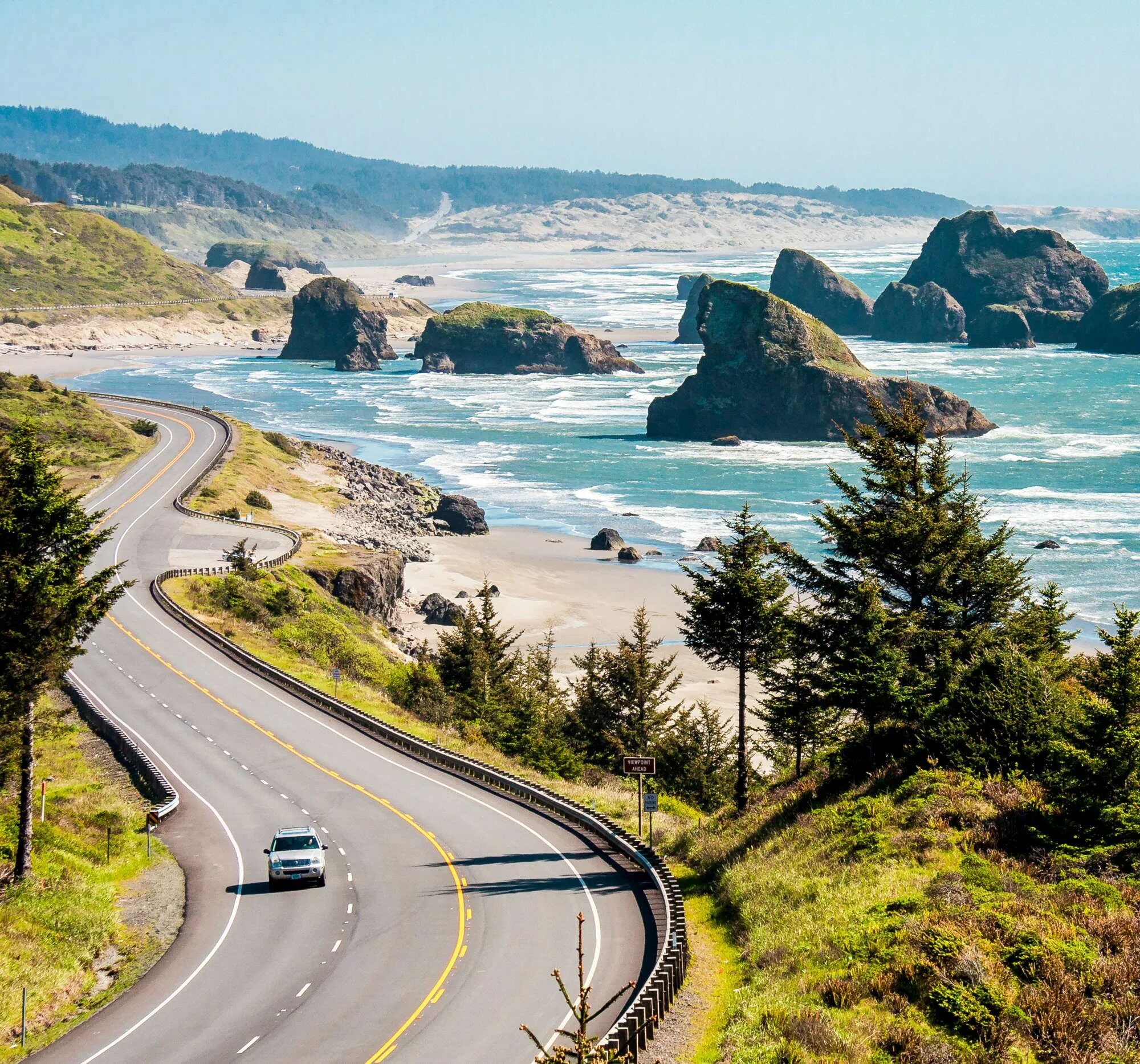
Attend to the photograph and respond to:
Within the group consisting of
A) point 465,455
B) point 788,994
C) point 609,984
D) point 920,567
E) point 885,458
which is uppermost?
point 885,458

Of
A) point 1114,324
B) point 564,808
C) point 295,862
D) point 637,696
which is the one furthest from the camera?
point 1114,324

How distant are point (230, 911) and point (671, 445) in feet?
334

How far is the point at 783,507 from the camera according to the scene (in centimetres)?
9438

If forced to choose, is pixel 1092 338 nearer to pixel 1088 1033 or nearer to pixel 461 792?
pixel 461 792

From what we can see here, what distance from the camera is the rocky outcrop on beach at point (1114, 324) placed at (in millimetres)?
184500

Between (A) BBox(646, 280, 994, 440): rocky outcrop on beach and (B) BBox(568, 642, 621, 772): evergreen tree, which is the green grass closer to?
(A) BBox(646, 280, 994, 440): rocky outcrop on beach

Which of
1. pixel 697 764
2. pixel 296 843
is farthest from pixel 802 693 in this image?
pixel 296 843

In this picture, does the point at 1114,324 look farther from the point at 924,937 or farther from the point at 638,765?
the point at 924,937

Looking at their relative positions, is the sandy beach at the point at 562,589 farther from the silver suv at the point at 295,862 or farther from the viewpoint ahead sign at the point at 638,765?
the silver suv at the point at 295,862

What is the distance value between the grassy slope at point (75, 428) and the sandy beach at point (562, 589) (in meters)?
24.8

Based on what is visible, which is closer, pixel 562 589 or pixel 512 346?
pixel 562 589

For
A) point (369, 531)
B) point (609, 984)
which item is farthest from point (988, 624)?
point (369, 531)

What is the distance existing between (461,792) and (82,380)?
14271 cm

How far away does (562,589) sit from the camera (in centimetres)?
7538
